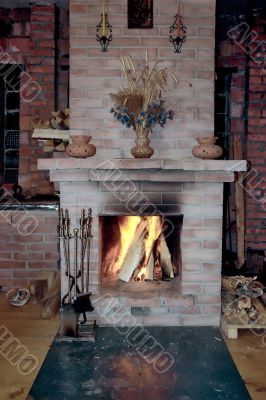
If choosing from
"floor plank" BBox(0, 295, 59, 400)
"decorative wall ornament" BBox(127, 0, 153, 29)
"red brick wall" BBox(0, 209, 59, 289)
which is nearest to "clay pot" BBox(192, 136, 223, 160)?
"decorative wall ornament" BBox(127, 0, 153, 29)

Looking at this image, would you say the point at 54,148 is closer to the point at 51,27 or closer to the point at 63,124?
the point at 63,124

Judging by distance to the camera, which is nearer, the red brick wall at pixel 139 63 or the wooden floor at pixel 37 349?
the wooden floor at pixel 37 349

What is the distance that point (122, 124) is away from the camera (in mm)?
3129

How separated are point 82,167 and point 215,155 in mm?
1000

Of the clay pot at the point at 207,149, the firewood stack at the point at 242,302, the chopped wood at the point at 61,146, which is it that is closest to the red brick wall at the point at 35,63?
the chopped wood at the point at 61,146

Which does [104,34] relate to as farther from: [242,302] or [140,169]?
[242,302]

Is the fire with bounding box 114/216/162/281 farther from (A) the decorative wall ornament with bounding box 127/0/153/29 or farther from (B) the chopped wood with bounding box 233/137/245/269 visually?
(A) the decorative wall ornament with bounding box 127/0/153/29

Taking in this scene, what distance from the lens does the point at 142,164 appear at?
2.84m

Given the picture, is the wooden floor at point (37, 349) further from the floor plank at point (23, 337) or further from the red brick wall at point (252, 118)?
the red brick wall at point (252, 118)

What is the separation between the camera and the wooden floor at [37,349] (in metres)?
2.29

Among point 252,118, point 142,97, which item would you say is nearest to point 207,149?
point 142,97

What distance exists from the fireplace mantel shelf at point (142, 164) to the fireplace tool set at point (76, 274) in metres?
0.38

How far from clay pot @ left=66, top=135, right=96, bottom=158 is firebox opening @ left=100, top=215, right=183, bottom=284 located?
2.12 feet

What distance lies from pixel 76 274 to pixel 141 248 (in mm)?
615
